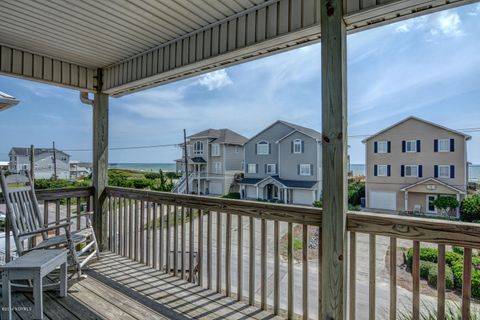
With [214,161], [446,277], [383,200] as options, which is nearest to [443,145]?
[383,200]

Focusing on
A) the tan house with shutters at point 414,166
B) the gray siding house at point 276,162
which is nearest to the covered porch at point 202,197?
the tan house with shutters at point 414,166

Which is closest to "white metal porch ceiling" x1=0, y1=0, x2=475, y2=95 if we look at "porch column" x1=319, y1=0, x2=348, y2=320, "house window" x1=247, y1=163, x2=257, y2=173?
"porch column" x1=319, y1=0, x2=348, y2=320

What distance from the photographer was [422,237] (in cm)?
155

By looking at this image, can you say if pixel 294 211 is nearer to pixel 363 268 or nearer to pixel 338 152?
pixel 338 152

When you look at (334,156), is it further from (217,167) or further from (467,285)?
(217,167)

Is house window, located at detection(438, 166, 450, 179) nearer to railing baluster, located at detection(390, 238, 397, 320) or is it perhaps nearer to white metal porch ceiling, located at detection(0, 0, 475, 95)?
railing baluster, located at detection(390, 238, 397, 320)

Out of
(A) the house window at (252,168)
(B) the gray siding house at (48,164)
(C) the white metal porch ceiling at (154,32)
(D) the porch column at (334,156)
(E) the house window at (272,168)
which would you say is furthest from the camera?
(B) the gray siding house at (48,164)

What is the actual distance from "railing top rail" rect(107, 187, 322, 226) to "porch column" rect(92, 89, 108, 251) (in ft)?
2.17

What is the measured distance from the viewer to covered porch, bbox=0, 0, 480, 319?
1713mm

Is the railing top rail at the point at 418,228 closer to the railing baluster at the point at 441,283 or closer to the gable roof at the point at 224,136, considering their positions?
the railing baluster at the point at 441,283

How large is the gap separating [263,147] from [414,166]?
4771 millimetres

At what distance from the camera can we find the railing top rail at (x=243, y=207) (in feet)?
6.51

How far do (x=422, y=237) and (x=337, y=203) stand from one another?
48cm

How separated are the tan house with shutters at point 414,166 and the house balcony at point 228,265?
1.11 feet
